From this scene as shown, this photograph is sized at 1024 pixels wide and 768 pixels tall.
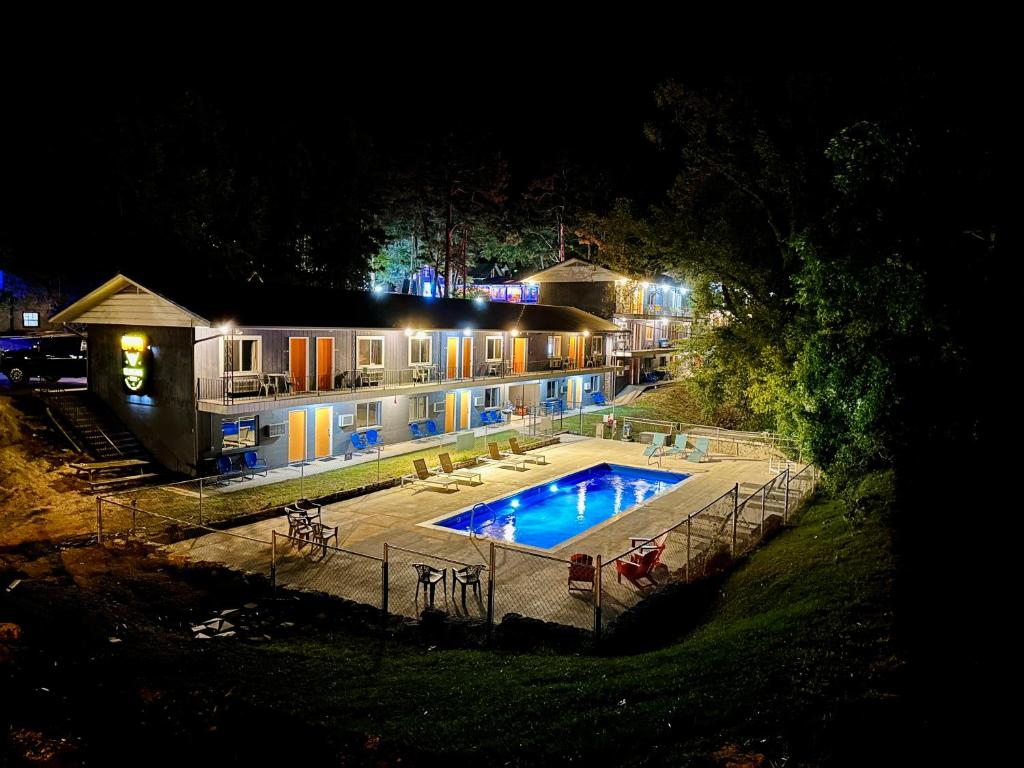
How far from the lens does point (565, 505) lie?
24.5m

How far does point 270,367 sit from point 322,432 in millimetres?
3521

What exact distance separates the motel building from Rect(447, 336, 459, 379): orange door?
90mm

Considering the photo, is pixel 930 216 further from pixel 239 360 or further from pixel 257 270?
pixel 257 270

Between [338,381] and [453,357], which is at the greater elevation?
[453,357]

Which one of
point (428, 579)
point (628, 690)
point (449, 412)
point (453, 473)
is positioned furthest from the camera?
point (449, 412)

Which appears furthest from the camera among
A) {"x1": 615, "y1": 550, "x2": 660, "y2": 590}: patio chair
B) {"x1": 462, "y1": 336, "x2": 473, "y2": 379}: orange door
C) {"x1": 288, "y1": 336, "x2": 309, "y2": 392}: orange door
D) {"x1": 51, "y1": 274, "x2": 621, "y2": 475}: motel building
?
{"x1": 462, "y1": 336, "x2": 473, "y2": 379}: orange door

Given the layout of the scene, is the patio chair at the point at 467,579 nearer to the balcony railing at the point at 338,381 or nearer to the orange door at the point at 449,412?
the balcony railing at the point at 338,381

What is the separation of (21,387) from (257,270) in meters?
23.8

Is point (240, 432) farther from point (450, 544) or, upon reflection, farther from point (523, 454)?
point (450, 544)

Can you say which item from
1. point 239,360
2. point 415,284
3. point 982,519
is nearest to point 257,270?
point 415,284

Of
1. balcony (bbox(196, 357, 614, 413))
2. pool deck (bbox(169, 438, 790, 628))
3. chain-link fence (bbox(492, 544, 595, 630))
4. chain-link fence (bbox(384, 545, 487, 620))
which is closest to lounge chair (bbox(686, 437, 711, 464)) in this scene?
pool deck (bbox(169, 438, 790, 628))

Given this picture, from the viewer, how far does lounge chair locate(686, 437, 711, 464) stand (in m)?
30.0

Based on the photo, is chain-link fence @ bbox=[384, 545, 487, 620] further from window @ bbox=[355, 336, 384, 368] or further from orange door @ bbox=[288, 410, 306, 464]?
window @ bbox=[355, 336, 384, 368]

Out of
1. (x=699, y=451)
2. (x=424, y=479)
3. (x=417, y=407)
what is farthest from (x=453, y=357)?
(x=699, y=451)
